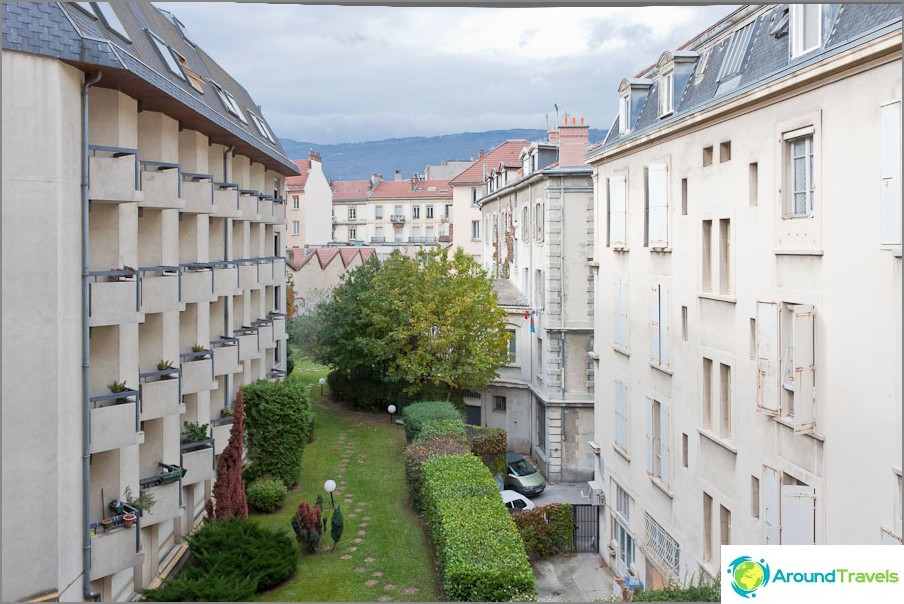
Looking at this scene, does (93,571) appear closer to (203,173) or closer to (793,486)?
(203,173)

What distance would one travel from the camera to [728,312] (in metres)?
14.5

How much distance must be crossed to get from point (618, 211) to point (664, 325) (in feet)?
12.8

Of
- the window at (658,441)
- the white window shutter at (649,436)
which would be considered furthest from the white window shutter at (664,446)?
the white window shutter at (649,436)

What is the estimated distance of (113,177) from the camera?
13.2 m

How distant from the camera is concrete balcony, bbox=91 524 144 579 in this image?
1303cm

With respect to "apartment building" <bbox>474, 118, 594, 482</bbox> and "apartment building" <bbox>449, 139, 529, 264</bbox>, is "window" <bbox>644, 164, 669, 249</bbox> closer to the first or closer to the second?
"apartment building" <bbox>474, 118, 594, 482</bbox>

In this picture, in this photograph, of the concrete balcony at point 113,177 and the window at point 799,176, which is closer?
the window at point 799,176

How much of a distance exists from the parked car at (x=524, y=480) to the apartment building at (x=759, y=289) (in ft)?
21.5

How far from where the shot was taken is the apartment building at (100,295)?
1132cm

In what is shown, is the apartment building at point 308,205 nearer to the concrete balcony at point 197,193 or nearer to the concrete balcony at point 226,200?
the concrete balcony at point 226,200

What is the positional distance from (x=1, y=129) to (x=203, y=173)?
7.82m

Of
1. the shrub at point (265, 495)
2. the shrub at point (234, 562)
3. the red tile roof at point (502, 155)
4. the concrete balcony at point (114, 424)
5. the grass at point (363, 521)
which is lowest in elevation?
the grass at point (363, 521)

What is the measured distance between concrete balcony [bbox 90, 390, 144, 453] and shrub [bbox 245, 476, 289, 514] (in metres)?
8.30

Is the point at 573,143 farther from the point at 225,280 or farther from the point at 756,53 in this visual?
the point at 756,53
